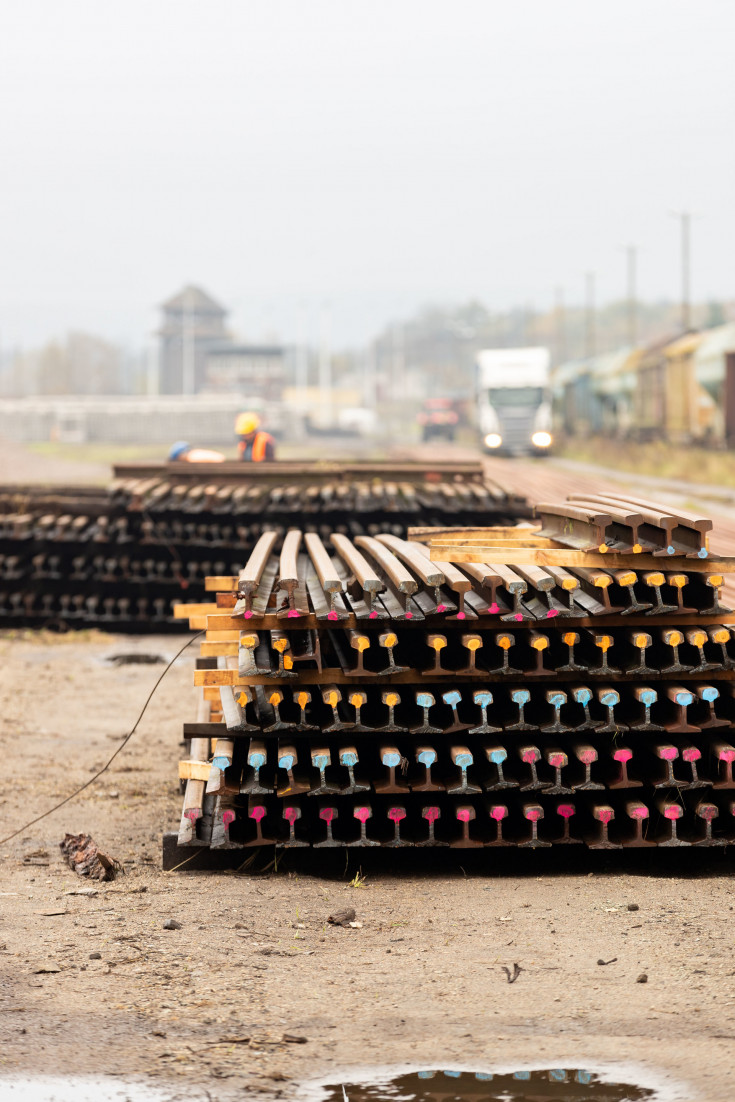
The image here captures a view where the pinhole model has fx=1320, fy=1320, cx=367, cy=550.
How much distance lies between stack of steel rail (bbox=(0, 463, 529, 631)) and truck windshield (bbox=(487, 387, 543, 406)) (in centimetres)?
2564

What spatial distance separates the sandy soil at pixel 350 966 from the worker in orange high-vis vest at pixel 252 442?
923 cm

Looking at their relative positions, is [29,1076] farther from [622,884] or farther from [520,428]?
[520,428]

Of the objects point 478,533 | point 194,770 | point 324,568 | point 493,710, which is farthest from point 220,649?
point 493,710

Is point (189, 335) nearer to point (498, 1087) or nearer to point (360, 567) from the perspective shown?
point (360, 567)

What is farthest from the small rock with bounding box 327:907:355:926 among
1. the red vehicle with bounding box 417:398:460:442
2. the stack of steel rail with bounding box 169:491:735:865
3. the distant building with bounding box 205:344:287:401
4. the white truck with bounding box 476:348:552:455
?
the distant building with bounding box 205:344:287:401

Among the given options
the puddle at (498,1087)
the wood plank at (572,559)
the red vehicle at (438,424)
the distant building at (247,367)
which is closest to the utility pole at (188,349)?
the distant building at (247,367)

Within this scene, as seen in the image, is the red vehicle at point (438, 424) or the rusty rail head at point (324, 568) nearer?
the rusty rail head at point (324, 568)

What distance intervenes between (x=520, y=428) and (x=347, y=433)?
158 ft

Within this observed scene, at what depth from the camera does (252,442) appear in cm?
1730

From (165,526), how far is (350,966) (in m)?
10.3

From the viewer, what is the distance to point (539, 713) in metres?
7.03

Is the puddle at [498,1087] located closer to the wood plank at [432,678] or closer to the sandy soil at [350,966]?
the sandy soil at [350,966]

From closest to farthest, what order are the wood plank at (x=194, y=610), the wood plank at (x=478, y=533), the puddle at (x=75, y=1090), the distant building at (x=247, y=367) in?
1. the puddle at (x=75, y=1090)
2. the wood plank at (x=194, y=610)
3. the wood plank at (x=478, y=533)
4. the distant building at (x=247, y=367)

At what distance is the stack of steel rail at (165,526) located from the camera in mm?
15422
